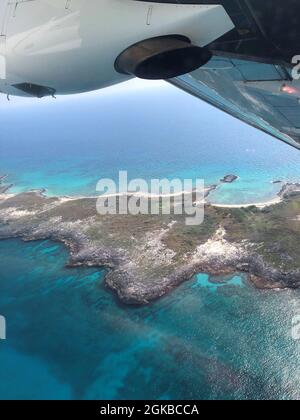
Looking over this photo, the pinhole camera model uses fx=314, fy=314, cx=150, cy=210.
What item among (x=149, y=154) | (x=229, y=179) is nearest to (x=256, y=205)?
(x=229, y=179)

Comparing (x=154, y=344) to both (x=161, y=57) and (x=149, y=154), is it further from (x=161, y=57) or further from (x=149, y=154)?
(x=149, y=154)

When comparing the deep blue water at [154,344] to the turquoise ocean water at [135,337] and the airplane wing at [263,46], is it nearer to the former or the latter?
the turquoise ocean water at [135,337]

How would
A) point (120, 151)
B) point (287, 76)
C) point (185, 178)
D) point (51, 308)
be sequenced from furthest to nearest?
1. point (120, 151)
2. point (185, 178)
3. point (51, 308)
4. point (287, 76)

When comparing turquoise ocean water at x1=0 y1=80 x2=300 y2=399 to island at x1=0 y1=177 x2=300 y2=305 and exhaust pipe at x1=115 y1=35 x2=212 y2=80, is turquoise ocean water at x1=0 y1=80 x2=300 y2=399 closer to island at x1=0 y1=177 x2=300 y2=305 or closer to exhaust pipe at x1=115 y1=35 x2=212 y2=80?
island at x1=0 y1=177 x2=300 y2=305

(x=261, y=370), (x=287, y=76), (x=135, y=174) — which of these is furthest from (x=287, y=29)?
(x=135, y=174)
